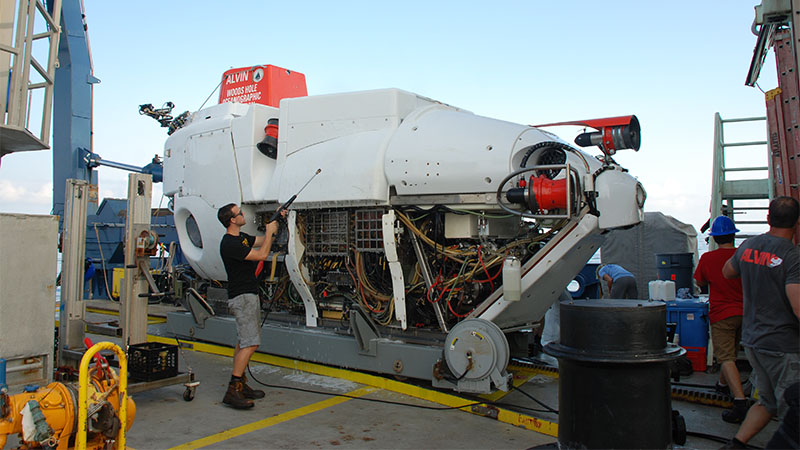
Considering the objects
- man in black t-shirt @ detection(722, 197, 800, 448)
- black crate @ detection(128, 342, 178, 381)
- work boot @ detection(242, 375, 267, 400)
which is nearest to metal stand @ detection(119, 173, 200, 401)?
black crate @ detection(128, 342, 178, 381)

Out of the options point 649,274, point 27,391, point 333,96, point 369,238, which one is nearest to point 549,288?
point 369,238

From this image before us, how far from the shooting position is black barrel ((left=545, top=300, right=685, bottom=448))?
2922 millimetres

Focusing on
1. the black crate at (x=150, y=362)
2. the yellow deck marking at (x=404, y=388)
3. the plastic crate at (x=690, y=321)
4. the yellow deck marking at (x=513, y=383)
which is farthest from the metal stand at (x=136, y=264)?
the plastic crate at (x=690, y=321)

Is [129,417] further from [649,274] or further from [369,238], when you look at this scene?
[649,274]

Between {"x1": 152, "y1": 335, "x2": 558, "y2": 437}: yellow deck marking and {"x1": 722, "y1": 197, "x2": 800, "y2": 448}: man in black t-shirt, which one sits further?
{"x1": 152, "y1": 335, "x2": 558, "y2": 437}: yellow deck marking

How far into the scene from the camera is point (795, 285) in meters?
3.40

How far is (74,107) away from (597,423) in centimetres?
1275

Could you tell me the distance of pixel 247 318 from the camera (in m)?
5.05

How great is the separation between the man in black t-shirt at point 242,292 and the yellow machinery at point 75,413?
1.55 m

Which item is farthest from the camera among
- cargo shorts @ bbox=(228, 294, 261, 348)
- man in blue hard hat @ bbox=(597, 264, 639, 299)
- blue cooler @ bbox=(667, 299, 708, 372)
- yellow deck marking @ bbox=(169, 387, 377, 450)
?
man in blue hard hat @ bbox=(597, 264, 639, 299)

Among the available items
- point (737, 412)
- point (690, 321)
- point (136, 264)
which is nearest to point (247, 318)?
point (136, 264)

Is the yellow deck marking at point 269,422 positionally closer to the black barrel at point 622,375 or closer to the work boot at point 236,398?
the work boot at point 236,398

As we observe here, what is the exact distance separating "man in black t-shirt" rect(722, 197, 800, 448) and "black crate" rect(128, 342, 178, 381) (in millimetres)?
4345

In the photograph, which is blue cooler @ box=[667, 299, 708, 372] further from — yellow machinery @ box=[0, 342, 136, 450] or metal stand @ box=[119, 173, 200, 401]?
yellow machinery @ box=[0, 342, 136, 450]
